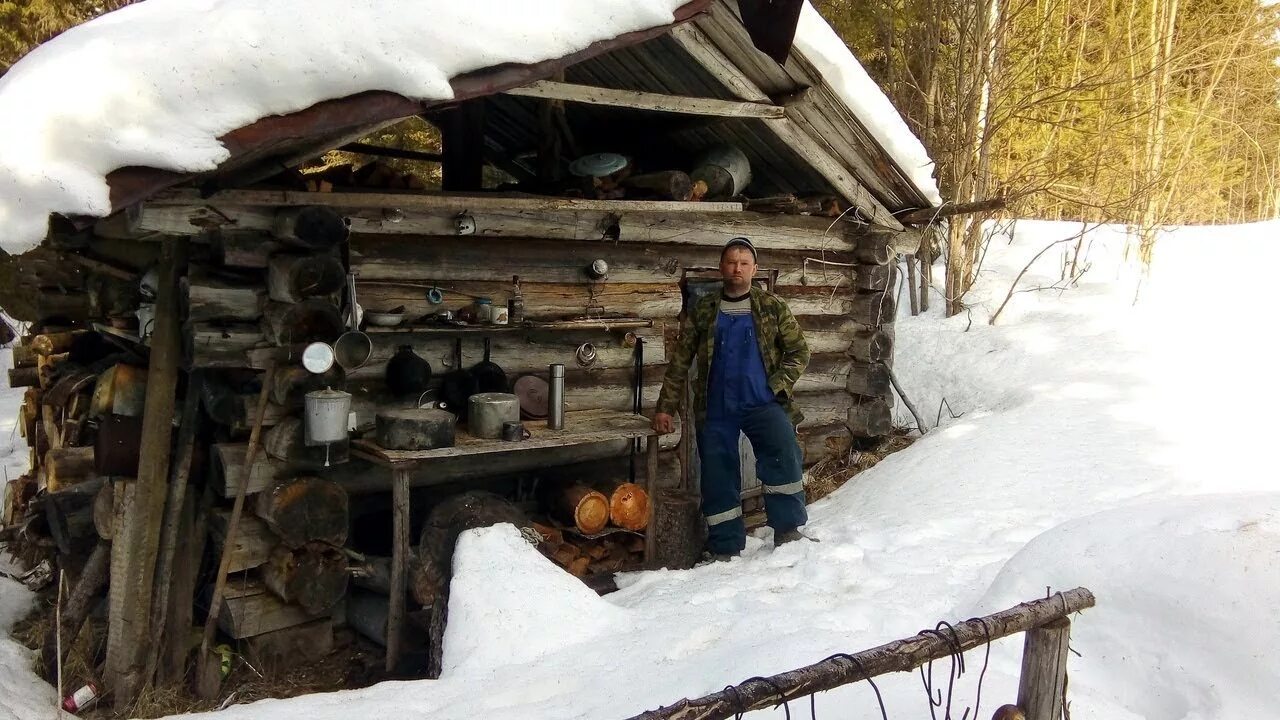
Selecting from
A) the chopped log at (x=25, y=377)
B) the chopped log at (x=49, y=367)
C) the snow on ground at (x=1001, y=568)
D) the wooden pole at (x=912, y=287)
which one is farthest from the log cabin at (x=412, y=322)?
the wooden pole at (x=912, y=287)

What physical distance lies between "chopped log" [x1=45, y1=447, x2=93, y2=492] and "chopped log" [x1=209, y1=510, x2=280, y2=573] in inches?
91.1

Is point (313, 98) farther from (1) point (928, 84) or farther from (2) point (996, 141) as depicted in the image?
(2) point (996, 141)

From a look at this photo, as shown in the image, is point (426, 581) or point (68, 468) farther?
point (68, 468)

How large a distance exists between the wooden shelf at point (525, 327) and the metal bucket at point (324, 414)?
59 cm

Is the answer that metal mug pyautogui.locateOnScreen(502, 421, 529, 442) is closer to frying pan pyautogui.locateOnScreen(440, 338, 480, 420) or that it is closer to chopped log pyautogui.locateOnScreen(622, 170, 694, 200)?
frying pan pyautogui.locateOnScreen(440, 338, 480, 420)

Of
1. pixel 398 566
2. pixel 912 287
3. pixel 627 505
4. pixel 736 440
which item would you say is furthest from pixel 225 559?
pixel 912 287

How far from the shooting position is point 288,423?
537 cm

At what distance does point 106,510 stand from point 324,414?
1.99 meters

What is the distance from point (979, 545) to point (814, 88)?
343cm

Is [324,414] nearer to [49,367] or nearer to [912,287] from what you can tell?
[49,367]

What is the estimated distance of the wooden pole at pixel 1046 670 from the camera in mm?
2824

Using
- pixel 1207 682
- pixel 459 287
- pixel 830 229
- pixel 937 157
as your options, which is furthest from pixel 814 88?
pixel 937 157

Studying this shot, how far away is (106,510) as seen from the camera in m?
5.98

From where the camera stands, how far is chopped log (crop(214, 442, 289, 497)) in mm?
5375
